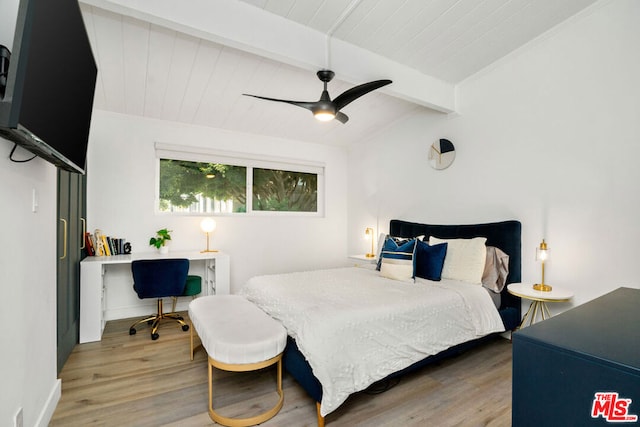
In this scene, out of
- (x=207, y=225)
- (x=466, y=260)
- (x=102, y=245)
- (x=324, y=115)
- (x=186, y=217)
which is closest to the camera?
(x=324, y=115)

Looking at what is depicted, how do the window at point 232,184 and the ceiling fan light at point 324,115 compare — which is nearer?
the ceiling fan light at point 324,115

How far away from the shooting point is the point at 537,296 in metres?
2.39

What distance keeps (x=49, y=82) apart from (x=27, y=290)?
39.9 inches

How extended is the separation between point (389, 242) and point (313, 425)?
1838 millimetres

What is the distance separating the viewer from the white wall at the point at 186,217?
362 cm

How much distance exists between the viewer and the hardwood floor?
6.01 feet

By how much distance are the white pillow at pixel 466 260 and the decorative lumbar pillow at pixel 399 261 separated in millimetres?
360

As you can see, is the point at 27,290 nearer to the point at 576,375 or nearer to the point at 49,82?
the point at 49,82

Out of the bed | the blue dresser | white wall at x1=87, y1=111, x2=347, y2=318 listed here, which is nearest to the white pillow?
the bed

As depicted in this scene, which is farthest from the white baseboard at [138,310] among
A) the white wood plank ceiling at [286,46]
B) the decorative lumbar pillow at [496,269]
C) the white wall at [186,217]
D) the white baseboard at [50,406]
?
the decorative lumbar pillow at [496,269]

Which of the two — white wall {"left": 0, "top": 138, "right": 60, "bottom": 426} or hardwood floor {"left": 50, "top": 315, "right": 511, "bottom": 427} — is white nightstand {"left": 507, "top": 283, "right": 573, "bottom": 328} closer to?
hardwood floor {"left": 50, "top": 315, "right": 511, "bottom": 427}

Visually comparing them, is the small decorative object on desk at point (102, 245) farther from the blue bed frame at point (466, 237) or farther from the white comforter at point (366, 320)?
the blue bed frame at point (466, 237)

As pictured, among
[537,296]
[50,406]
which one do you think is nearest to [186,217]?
[50,406]

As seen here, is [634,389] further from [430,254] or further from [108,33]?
[108,33]
